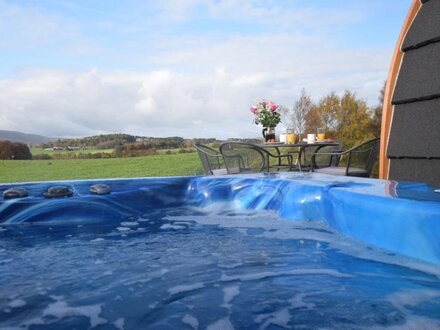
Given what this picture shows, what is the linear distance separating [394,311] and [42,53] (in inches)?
375

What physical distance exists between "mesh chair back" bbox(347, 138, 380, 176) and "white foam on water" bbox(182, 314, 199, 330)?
343cm

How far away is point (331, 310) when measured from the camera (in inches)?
70.4

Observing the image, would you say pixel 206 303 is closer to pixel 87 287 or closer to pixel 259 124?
pixel 87 287

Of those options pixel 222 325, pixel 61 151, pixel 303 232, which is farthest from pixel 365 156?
pixel 61 151

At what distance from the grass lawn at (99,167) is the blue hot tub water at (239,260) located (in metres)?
12.2

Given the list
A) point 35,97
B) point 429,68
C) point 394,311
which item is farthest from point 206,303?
point 35,97

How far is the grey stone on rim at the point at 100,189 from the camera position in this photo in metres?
4.11

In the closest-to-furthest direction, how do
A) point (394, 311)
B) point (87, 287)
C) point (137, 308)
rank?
point (394, 311), point (137, 308), point (87, 287)

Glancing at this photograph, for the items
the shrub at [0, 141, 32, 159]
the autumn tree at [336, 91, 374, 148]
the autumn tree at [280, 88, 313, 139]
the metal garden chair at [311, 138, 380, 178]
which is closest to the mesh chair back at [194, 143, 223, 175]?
the metal garden chair at [311, 138, 380, 178]

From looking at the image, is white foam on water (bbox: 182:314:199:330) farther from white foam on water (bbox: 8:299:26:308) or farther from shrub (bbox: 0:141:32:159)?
Result: shrub (bbox: 0:141:32:159)

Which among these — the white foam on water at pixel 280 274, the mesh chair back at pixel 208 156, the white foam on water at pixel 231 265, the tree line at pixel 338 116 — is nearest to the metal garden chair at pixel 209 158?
the mesh chair back at pixel 208 156

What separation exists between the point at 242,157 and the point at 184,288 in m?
3.37

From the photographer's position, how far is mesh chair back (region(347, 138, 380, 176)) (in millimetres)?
4751

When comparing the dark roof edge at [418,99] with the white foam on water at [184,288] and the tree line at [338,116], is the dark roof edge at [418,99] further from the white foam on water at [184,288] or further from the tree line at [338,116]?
the tree line at [338,116]
